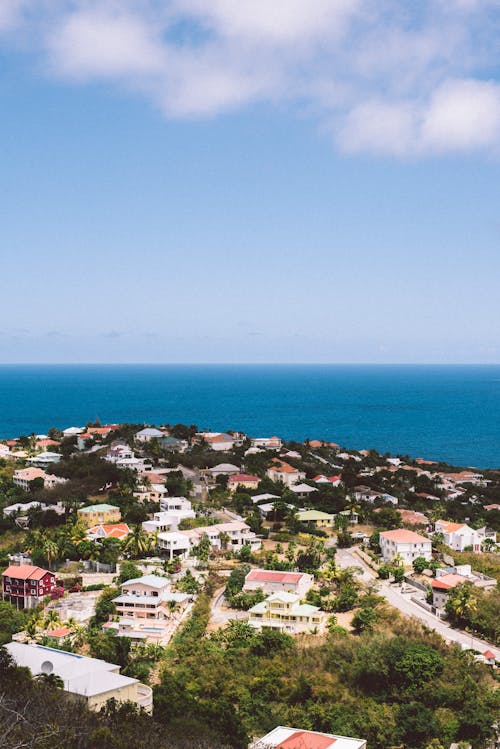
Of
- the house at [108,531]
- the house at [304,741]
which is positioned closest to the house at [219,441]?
the house at [108,531]

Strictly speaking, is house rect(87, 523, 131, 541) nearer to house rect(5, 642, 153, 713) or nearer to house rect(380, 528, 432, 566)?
house rect(380, 528, 432, 566)

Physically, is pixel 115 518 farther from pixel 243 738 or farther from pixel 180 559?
pixel 243 738

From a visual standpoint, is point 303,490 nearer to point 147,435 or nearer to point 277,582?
point 147,435

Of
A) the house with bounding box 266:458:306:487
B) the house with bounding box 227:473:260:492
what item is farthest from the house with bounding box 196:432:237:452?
the house with bounding box 227:473:260:492

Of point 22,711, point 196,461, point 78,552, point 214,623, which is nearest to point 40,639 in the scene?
point 214,623

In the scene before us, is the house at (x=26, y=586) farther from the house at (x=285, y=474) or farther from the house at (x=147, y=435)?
the house at (x=147, y=435)

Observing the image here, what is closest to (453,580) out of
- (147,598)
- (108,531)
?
(147,598)
